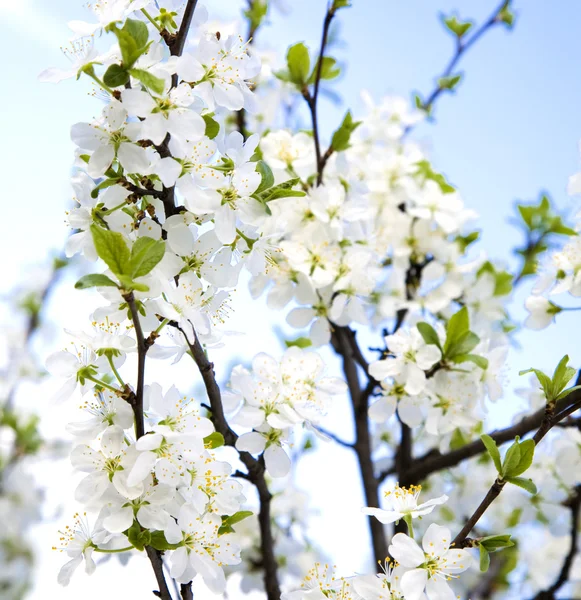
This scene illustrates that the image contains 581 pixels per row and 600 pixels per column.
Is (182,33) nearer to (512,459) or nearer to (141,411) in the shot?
(141,411)

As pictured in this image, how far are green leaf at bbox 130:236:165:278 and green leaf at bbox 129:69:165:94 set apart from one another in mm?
196

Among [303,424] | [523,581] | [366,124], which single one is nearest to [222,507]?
[303,424]

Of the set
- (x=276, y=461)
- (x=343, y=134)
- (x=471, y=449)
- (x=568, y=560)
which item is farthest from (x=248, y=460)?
(x=568, y=560)

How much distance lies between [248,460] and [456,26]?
1.79 metres

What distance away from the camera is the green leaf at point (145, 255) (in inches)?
32.7

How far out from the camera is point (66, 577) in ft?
3.15

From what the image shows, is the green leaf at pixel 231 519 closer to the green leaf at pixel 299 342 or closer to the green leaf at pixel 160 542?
the green leaf at pixel 160 542

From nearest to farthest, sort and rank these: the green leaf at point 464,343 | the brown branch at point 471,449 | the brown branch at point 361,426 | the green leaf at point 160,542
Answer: the green leaf at point 160,542 → the brown branch at point 471,449 → the green leaf at point 464,343 → the brown branch at point 361,426

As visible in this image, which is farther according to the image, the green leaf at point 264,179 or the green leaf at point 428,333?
the green leaf at point 428,333

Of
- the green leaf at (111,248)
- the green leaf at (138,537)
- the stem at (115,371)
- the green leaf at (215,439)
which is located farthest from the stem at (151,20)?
the green leaf at (138,537)

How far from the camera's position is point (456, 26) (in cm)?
231

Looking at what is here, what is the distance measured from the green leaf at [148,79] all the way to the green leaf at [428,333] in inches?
29.6

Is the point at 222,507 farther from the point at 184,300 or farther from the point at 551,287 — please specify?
the point at 551,287

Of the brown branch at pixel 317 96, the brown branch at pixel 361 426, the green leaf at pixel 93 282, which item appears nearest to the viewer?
the green leaf at pixel 93 282
